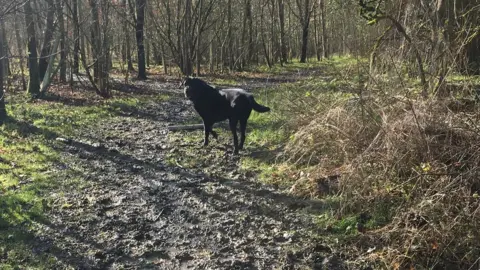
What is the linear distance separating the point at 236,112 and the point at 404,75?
295 cm

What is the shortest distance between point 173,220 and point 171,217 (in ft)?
0.35

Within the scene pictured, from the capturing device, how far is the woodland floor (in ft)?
15.7

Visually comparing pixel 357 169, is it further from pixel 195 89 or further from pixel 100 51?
pixel 100 51

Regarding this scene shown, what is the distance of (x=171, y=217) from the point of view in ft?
19.5

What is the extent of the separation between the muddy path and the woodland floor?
0.01 metres

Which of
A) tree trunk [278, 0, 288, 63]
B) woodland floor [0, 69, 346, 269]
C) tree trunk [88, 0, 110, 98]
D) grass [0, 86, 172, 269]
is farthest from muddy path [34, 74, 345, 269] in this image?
tree trunk [278, 0, 288, 63]

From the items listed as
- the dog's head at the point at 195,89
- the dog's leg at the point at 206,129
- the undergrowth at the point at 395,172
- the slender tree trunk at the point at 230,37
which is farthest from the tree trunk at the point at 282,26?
the undergrowth at the point at 395,172

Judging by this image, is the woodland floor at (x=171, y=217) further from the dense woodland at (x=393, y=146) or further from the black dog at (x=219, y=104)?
the black dog at (x=219, y=104)

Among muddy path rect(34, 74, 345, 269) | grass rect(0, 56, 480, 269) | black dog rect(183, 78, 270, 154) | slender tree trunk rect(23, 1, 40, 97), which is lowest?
muddy path rect(34, 74, 345, 269)

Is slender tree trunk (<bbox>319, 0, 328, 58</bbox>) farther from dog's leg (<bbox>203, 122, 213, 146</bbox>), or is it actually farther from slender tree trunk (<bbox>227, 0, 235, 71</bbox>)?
dog's leg (<bbox>203, 122, 213, 146</bbox>)

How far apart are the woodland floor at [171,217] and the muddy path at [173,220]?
0.01 metres

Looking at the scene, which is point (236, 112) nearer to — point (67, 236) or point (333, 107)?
point (333, 107)

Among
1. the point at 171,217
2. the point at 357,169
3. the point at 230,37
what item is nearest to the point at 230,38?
the point at 230,37

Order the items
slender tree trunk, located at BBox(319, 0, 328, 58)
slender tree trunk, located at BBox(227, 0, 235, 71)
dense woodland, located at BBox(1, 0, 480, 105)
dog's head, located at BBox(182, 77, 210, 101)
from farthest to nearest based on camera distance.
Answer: slender tree trunk, located at BBox(319, 0, 328, 58)
slender tree trunk, located at BBox(227, 0, 235, 71)
dog's head, located at BBox(182, 77, 210, 101)
dense woodland, located at BBox(1, 0, 480, 105)
